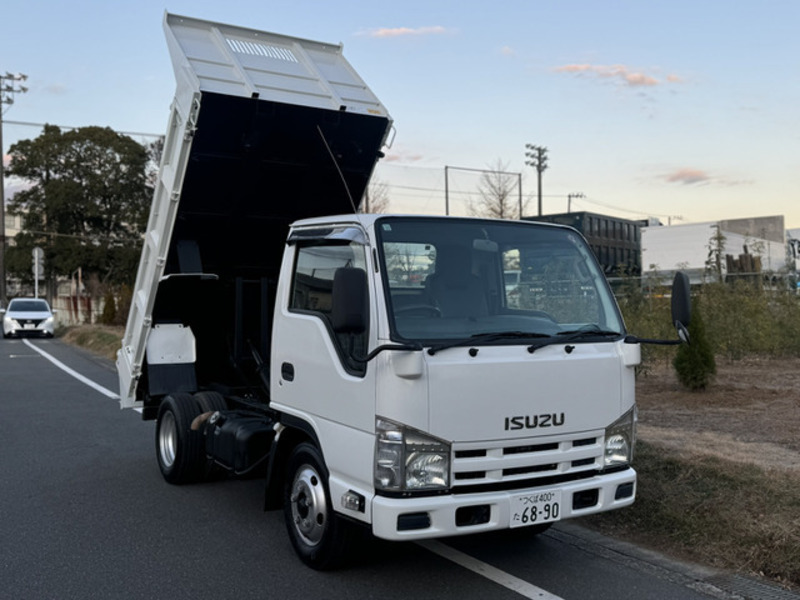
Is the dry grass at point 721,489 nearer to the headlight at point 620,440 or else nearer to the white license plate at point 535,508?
the headlight at point 620,440

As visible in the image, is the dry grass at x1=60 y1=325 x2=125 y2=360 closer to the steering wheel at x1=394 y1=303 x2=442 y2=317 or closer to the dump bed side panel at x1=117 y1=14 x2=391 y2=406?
the dump bed side panel at x1=117 y1=14 x2=391 y2=406

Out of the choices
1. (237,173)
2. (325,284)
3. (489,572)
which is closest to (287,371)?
(325,284)

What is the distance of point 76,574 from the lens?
4770 mm

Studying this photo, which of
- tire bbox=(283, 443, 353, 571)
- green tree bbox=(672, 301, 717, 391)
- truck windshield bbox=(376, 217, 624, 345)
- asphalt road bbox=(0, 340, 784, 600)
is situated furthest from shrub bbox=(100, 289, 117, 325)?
truck windshield bbox=(376, 217, 624, 345)

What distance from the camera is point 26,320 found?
2808 centimetres

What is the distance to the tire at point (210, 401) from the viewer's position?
22.3 feet

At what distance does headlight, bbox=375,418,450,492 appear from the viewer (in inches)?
160

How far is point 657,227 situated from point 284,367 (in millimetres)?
36719

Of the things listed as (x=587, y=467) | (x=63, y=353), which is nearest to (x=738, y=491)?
(x=587, y=467)

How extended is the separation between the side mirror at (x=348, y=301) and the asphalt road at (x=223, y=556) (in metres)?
1.55

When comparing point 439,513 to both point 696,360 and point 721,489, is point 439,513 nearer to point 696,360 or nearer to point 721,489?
point 721,489

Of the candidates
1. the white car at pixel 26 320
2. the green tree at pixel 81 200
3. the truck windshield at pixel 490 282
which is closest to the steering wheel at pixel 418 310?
the truck windshield at pixel 490 282

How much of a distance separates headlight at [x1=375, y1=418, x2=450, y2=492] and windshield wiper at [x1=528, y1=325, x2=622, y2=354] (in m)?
0.76

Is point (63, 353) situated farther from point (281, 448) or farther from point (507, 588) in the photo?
point (507, 588)
